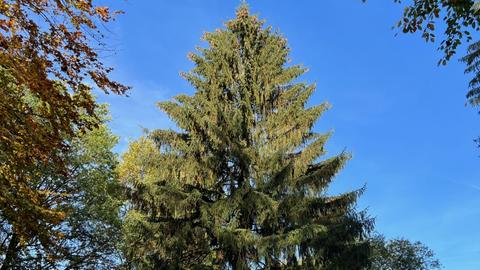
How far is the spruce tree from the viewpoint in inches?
499

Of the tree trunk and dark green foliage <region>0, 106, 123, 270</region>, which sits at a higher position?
dark green foliage <region>0, 106, 123, 270</region>

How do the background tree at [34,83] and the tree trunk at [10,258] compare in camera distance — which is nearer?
the background tree at [34,83]

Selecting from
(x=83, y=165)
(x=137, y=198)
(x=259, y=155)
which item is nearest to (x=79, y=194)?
(x=83, y=165)

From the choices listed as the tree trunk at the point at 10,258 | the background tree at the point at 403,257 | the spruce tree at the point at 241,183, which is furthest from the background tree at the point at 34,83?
the background tree at the point at 403,257

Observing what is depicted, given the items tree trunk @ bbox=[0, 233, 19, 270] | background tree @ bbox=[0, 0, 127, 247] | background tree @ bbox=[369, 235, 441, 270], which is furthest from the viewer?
background tree @ bbox=[369, 235, 441, 270]

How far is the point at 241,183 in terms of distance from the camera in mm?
14500

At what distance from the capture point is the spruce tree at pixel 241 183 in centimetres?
1267

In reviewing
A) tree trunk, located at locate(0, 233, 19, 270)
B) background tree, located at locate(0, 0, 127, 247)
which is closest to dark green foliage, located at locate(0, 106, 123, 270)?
tree trunk, located at locate(0, 233, 19, 270)

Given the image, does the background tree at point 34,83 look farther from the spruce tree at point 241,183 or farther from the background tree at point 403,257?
the background tree at point 403,257

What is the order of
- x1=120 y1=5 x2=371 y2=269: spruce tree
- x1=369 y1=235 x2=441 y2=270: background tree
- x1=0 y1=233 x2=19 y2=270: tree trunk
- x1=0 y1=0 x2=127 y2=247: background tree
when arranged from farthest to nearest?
x1=369 y1=235 x2=441 y2=270: background tree, x1=0 y1=233 x2=19 y2=270: tree trunk, x1=120 y1=5 x2=371 y2=269: spruce tree, x1=0 y1=0 x2=127 y2=247: background tree

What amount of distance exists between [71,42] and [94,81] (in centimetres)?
57

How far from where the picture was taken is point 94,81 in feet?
19.7

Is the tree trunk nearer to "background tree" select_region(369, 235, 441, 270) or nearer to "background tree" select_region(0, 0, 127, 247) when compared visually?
"background tree" select_region(0, 0, 127, 247)

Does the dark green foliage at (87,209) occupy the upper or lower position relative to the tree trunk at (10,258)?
upper
